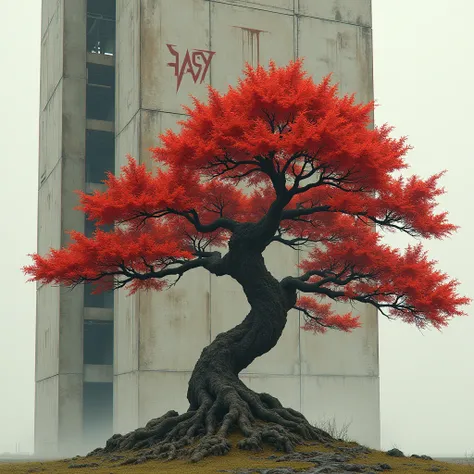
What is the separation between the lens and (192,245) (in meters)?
20.9

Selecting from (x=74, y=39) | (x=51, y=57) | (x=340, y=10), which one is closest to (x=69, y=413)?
(x=74, y=39)

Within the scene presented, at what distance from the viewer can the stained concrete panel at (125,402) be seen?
90.7 ft

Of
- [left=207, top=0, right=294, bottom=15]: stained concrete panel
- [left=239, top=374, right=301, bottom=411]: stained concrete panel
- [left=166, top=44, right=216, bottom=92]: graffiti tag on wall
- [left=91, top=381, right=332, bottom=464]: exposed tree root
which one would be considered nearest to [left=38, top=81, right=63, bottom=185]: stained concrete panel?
[left=166, top=44, right=216, bottom=92]: graffiti tag on wall

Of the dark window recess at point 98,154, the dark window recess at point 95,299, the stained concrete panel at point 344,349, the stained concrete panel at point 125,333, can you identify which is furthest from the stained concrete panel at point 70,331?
the stained concrete panel at point 344,349

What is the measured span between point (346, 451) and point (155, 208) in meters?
5.79

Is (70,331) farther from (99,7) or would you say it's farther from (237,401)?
(237,401)

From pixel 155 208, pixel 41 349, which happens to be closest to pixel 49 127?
pixel 41 349

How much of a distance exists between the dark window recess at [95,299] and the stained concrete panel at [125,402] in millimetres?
4749

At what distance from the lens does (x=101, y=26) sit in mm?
36969

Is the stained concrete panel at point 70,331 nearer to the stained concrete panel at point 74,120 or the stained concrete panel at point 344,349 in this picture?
the stained concrete panel at point 74,120

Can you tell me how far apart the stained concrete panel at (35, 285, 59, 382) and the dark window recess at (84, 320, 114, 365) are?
1609 millimetres

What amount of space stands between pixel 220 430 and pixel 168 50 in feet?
51.7

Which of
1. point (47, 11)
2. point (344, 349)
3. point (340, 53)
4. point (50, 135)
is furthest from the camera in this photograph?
point (47, 11)

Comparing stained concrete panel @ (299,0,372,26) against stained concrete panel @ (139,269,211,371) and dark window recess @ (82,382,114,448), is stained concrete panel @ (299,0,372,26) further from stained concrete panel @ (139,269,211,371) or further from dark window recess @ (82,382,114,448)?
dark window recess @ (82,382,114,448)
